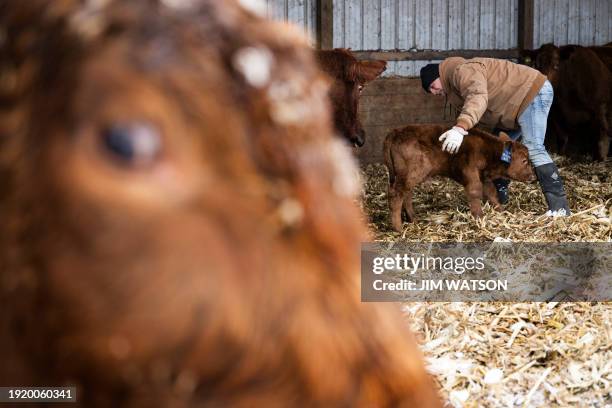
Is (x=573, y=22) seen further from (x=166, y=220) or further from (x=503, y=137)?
(x=166, y=220)

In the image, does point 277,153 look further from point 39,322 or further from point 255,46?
point 39,322

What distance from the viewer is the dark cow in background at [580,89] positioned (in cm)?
1230

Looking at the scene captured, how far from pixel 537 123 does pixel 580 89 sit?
548 centimetres

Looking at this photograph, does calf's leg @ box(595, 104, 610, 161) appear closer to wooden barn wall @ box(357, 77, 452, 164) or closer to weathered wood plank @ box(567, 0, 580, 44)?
weathered wood plank @ box(567, 0, 580, 44)

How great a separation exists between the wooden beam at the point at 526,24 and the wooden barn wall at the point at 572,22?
14.5 inches

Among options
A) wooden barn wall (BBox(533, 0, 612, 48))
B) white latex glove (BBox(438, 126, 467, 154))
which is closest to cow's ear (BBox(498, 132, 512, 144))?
white latex glove (BBox(438, 126, 467, 154))

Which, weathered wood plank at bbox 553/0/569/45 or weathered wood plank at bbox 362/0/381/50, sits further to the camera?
weathered wood plank at bbox 553/0/569/45

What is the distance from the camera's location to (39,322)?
83 cm

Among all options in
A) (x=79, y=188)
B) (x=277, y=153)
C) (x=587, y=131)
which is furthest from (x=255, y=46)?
(x=587, y=131)

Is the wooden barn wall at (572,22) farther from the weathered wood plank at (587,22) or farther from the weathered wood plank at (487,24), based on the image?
the weathered wood plank at (487,24)

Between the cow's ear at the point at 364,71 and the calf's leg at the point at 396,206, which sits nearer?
the calf's leg at the point at 396,206

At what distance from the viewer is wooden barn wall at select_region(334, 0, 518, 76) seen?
40.4ft

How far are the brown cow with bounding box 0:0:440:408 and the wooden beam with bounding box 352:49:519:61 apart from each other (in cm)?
1133

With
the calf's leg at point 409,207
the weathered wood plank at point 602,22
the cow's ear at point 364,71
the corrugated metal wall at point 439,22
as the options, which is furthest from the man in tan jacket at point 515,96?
the weathered wood plank at point 602,22
